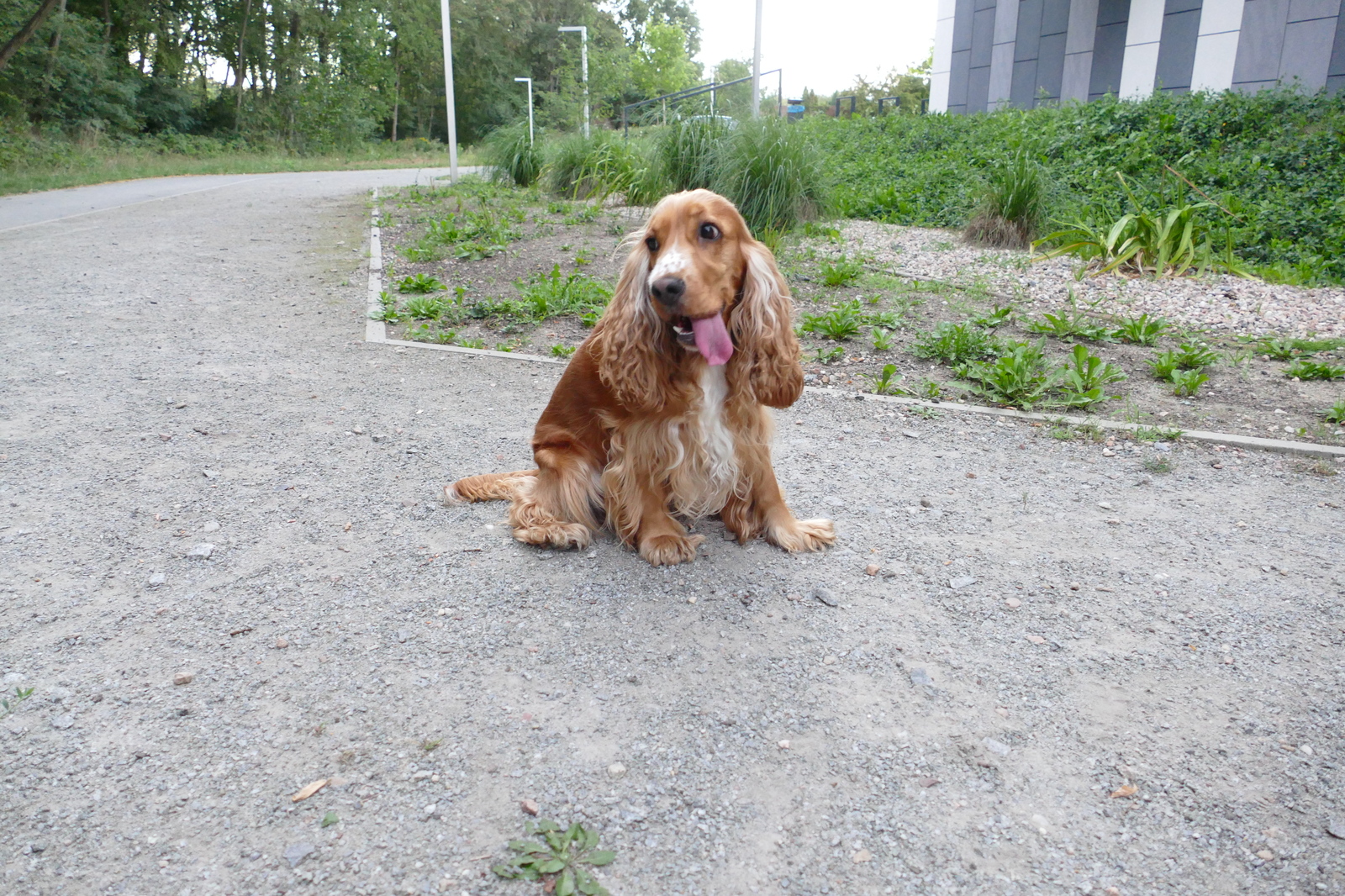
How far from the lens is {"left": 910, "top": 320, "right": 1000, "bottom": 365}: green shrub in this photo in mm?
5828

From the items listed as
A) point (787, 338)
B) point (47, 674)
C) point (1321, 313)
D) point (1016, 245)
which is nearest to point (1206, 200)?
point (1016, 245)

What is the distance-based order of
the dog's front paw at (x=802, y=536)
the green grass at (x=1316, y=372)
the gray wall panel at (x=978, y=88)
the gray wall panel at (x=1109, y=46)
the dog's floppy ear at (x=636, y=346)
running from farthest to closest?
1. the gray wall panel at (x=978, y=88)
2. the gray wall panel at (x=1109, y=46)
3. the green grass at (x=1316, y=372)
4. the dog's front paw at (x=802, y=536)
5. the dog's floppy ear at (x=636, y=346)

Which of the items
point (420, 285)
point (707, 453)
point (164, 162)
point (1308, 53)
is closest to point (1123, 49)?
point (1308, 53)

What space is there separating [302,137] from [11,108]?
13.4 metres

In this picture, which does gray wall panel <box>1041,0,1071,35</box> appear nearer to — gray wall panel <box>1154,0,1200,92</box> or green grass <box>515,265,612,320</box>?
gray wall panel <box>1154,0,1200,92</box>

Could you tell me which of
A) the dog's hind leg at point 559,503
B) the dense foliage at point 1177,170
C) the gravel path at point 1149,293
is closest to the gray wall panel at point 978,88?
the dense foliage at point 1177,170

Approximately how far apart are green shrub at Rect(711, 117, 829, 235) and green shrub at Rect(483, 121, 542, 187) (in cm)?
643

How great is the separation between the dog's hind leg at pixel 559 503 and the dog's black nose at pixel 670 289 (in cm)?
99

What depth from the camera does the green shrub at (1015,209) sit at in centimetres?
934

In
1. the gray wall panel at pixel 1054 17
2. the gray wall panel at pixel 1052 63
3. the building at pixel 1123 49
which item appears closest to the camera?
the building at pixel 1123 49

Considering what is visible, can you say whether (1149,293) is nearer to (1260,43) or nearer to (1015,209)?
(1015,209)

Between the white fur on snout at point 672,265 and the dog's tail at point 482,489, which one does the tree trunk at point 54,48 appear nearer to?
the dog's tail at point 482,489

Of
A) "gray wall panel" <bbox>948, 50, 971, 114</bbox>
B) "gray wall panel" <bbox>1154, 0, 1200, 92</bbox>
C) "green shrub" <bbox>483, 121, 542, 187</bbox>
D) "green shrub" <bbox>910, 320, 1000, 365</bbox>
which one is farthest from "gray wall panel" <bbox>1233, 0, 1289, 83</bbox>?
"green shrub" <bbox>483, 121, 542, 187</bbox>

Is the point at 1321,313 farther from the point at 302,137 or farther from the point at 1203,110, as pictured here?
the point at 302,137
